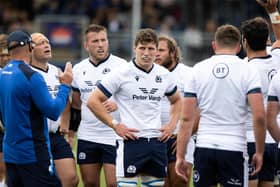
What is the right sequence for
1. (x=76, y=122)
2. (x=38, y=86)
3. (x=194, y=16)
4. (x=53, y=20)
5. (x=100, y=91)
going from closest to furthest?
(x=38, y=86), (x=100, y=91), (x=76, y=122), (x=53, y=20), (x=194, y=16)

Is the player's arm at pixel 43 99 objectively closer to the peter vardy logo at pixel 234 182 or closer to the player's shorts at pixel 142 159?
the player's shorts at pixel 142 159

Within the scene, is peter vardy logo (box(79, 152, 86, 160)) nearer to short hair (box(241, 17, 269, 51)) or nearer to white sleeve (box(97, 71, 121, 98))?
white sleeve (box(97, 71, 121, 98))

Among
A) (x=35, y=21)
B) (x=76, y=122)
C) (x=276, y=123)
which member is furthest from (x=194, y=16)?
(x=276, y=123)

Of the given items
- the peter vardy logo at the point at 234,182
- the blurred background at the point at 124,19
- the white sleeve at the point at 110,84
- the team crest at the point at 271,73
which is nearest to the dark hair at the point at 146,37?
the white sleeve at the point at 110,84

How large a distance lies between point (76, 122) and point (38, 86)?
3.27 meters

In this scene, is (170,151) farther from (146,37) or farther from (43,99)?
(43,99)

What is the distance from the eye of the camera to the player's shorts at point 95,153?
12.3 metres

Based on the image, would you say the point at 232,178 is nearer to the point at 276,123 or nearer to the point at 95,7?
the point at 276,123

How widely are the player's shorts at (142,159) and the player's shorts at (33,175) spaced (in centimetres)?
127

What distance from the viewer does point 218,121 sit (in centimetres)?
976

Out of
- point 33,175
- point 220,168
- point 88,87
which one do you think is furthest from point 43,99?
point 88,87

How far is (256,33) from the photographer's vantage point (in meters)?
10.2

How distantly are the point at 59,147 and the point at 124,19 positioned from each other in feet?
63.7

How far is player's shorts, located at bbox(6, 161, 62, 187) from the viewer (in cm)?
976
